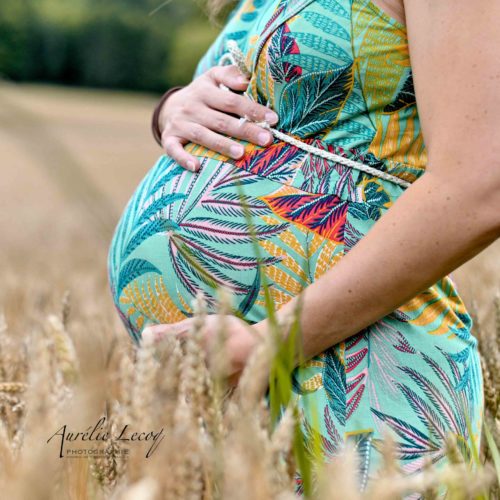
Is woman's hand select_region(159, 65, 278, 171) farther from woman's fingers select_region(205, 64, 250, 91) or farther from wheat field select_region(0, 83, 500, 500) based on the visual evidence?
wheat field select_region(0, 83, 500, 500)

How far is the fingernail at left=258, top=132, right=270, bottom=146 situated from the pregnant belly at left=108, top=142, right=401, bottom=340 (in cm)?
1

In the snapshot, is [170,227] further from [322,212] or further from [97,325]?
[97,325]

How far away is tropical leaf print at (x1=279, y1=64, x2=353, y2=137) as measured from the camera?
1.11 meters

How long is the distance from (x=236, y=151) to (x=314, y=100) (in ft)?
0.47

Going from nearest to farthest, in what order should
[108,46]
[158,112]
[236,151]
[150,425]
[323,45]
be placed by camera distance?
[150,425] < [323,45] < [236,151] < [158,112] < [108,46]

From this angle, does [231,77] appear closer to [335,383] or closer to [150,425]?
[335,383]

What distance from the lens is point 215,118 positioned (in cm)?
128

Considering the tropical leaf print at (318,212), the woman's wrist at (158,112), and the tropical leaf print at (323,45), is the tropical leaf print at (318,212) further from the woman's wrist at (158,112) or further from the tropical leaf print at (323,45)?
the woman's wrist at (158,112)

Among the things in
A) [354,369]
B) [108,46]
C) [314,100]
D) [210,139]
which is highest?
[314,100]

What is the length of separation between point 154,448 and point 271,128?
0.63m

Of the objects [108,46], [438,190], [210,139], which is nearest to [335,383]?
[438,190]

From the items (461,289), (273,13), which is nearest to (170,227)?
(273,13)

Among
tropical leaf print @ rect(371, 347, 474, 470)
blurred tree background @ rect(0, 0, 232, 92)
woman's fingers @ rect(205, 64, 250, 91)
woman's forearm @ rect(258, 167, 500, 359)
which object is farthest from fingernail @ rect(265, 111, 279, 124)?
blurred tree background @ rect(0, 0, 232, 92)

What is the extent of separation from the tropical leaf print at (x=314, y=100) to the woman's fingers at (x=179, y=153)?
0.15 meters
